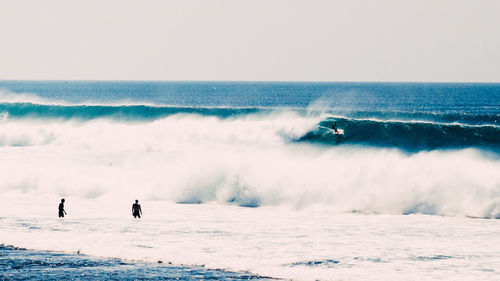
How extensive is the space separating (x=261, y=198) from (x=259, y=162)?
206 cm

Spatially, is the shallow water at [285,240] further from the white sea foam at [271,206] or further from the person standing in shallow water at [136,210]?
the person standing in shallow water at [136,210]

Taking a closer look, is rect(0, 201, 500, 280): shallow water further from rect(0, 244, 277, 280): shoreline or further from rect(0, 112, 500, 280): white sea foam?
rect(0, 244, 277, 280): shoreline

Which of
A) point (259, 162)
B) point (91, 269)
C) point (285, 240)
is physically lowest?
point (91, 269)

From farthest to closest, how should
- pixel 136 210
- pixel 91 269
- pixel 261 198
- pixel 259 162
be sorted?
1. pixel 259 162
2. pixel 261 198
3. pixel 136 210
4. pixel 91 269

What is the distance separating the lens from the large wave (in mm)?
18953

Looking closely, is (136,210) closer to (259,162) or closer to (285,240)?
(285,240)

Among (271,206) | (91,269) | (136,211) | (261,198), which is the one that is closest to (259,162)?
(261,198)

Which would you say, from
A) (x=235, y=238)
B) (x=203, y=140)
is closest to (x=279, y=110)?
(x=203, y=140)

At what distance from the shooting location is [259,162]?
69.9 feet

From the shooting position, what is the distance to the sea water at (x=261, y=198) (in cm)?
1262

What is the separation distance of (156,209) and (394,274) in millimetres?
8413

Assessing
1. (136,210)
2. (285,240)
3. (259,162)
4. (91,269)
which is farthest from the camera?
(259,162)

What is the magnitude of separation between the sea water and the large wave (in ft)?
0.19

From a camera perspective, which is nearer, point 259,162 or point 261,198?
point 261,198
